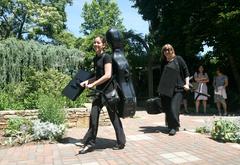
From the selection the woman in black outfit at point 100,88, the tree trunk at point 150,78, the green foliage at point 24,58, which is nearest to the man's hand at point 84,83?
the woman in black outfit at point 100,88

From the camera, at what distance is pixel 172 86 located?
761 cm

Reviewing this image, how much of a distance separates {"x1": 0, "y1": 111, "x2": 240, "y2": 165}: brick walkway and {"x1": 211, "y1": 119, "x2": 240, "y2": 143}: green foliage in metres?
0.18

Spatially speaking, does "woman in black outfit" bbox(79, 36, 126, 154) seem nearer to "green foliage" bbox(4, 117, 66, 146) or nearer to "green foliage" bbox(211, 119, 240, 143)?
"green foliage" bbox(4, 117, 66, 146)

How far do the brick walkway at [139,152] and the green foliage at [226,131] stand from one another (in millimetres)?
177

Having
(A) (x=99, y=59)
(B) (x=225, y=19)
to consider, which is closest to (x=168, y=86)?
(A) (x=99, y=59)

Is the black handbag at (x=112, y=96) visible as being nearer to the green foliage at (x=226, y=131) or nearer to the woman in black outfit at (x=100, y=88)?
the woman in black outfit at (x=100, y=88)

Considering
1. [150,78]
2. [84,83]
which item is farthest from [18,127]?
[150,78]

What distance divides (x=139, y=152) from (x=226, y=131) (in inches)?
72.4

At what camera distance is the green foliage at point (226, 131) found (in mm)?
6777

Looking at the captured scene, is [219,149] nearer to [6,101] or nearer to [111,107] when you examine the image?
[111,107]

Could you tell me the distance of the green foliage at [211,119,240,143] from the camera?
22.2 ft

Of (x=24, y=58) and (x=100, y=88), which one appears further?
(x=24, y=58)

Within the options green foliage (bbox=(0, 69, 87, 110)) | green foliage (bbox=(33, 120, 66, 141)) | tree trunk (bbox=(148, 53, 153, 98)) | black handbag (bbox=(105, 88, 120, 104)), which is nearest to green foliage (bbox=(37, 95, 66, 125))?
green foliage (bbox=(33, 120, 66, 141))

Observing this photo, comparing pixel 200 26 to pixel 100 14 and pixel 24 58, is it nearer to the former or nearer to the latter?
pixel 24 58
